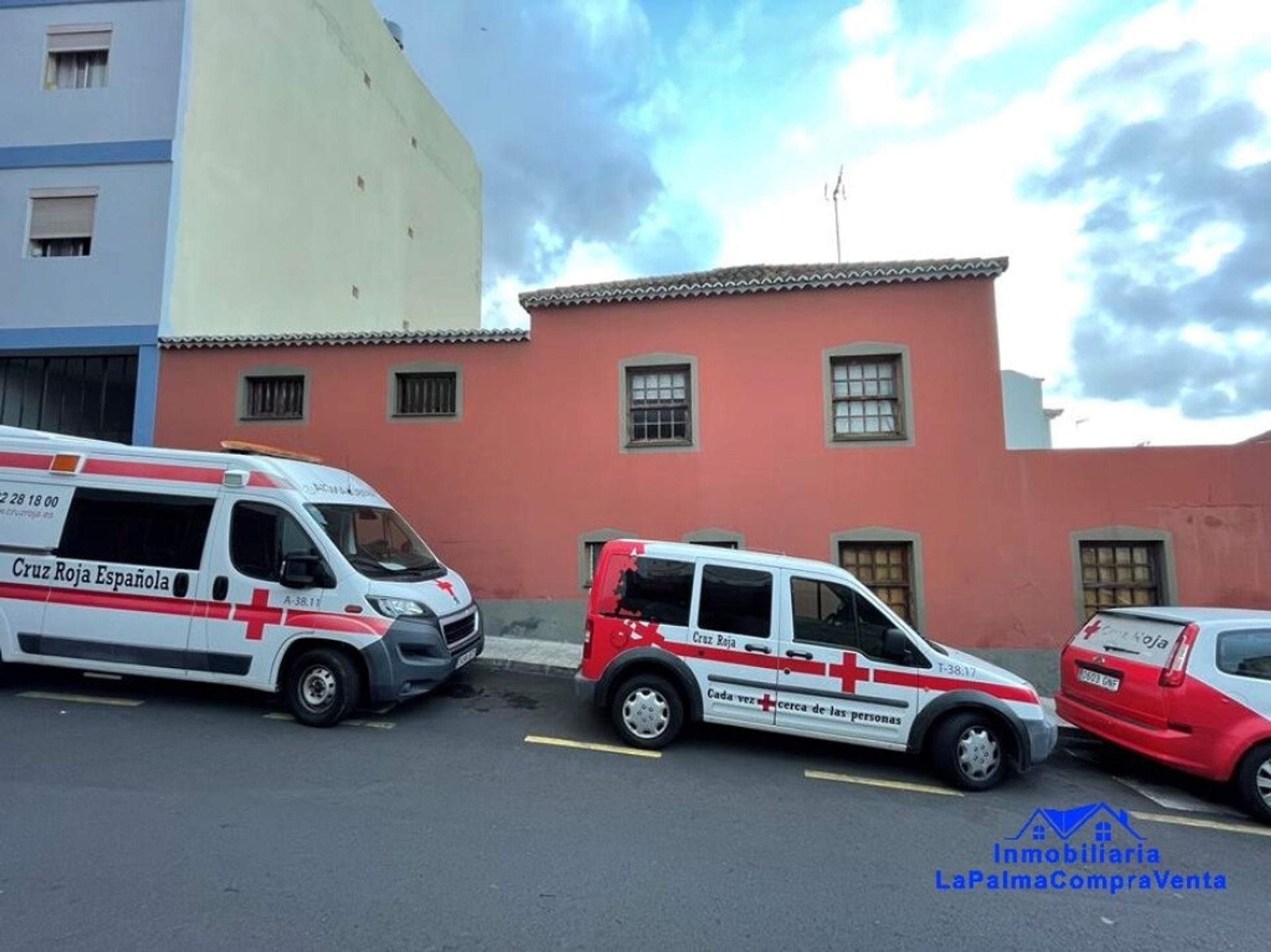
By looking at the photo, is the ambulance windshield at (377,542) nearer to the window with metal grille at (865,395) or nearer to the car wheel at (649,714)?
the car wheel at (649,714)

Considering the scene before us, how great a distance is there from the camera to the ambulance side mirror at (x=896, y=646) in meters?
5.30

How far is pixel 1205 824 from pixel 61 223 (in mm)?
17743

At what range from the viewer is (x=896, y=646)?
17.4 feet

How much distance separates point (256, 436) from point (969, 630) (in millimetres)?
11954

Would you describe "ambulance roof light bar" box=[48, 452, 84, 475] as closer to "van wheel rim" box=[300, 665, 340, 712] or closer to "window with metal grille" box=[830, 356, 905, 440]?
"van wheel rim" box=[300, 665, 340, 712]

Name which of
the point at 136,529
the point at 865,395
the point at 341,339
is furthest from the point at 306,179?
the point at 865,395

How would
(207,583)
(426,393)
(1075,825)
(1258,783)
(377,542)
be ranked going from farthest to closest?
(426,393), (377,542), (207,583), (1258,783), (1075,825)

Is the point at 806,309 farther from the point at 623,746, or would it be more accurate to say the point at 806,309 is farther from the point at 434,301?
the point at 434,301

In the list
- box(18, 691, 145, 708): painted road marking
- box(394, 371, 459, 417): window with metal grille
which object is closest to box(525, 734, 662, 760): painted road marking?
box(18, 691, 145, 708): painted road marking

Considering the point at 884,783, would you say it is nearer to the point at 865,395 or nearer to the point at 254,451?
the point at 865,395

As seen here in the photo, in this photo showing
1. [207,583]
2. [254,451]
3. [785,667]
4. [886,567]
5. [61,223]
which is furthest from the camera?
[61,223]

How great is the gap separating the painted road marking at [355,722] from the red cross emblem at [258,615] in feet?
2.47

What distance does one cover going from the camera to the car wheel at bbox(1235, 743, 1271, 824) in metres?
4.95

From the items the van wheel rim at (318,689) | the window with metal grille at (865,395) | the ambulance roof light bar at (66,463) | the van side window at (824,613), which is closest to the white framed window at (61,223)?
the ambulance roof light bar at (66,463)
